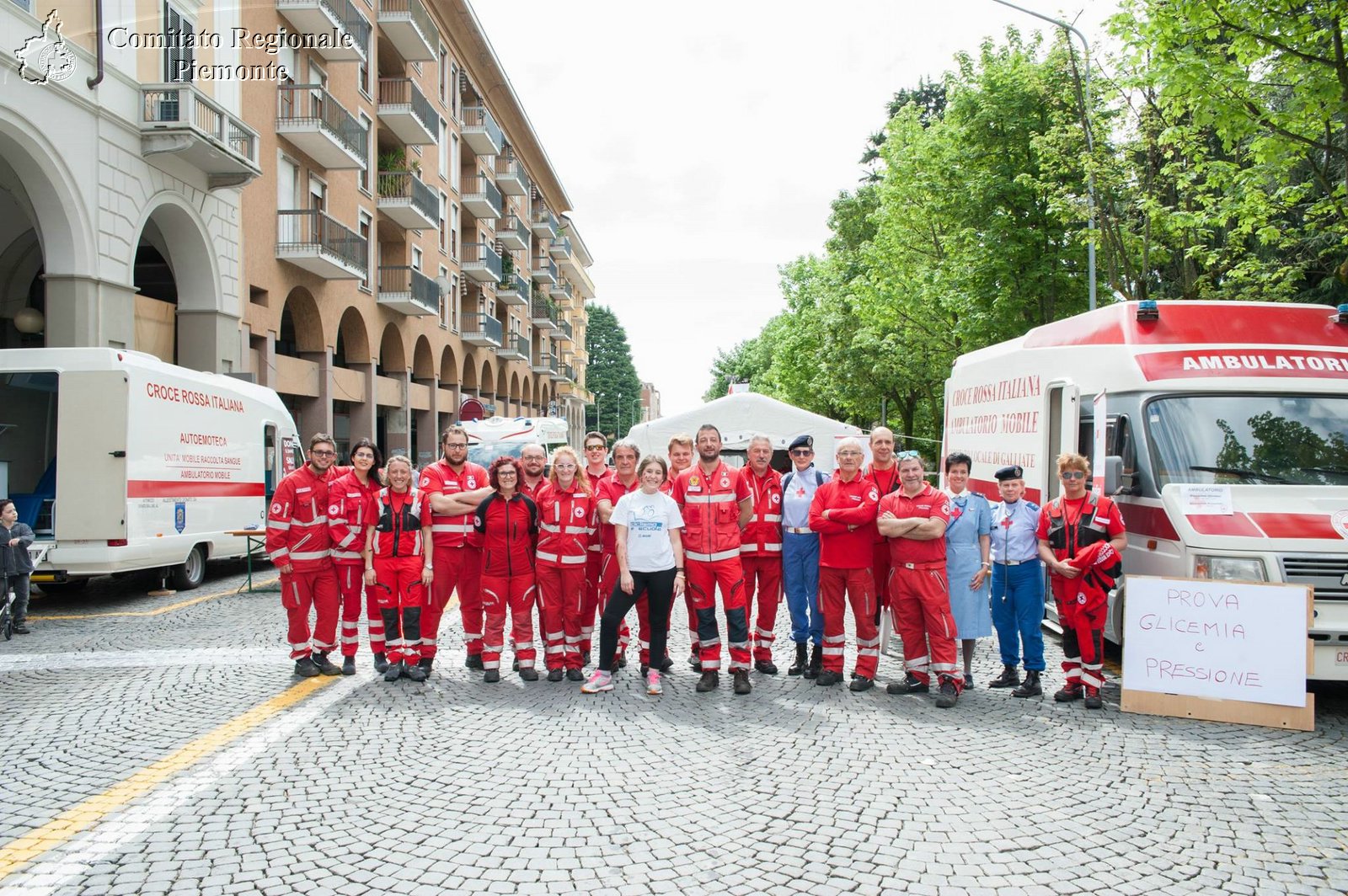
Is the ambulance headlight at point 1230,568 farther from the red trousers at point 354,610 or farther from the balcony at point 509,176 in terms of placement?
the balcony at point 509,176

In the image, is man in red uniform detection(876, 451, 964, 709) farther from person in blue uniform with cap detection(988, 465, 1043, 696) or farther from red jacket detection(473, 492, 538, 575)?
red jacket detection(473, 492, 538, 575)

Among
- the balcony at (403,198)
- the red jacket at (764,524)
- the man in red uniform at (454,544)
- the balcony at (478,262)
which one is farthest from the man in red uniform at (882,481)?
the balcony at (478,262)

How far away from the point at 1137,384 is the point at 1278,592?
2091mm

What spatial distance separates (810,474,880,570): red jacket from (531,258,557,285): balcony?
53070mm

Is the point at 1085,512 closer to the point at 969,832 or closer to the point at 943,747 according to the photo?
the point at 943,747

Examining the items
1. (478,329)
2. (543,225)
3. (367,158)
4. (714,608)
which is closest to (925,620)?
(714,608)

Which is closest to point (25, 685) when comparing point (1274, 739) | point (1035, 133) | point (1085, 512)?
point (1085, 512)

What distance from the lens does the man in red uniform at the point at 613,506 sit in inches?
282

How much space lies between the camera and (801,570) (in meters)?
7.19

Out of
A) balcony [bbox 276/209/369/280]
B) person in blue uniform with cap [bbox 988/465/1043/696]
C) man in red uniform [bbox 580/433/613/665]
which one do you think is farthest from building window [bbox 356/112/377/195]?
person in blue uniform with cap [bbox 988/465/1043/696]

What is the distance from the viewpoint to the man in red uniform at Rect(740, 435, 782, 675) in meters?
7.22

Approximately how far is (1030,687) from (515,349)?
1708 inches

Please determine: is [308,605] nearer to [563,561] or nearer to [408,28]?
[563,561]

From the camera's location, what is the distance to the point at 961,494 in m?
7.08
